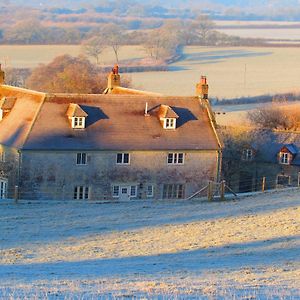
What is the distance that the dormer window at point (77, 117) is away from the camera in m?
49.4

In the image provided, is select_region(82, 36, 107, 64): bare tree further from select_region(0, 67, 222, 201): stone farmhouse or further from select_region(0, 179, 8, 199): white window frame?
select_region(0, 179, 8, 199): white window frame

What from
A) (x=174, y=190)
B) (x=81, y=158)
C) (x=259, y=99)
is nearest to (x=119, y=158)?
(x=81, y=158)

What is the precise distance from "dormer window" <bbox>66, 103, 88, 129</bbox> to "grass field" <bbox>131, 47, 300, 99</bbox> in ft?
179

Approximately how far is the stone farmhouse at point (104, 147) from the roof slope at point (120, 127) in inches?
2.1

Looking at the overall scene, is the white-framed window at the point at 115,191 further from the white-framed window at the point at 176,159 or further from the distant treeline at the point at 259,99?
the distant treeline at the point at 259,99

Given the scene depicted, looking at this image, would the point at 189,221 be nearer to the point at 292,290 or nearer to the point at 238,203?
the point at 238,203

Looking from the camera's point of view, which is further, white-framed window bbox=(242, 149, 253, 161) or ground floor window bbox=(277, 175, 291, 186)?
white-framed window bbox=(242, 149, 253, 161)

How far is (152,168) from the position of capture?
50125 mm

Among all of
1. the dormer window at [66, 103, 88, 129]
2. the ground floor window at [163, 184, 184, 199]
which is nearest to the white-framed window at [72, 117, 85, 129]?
the dormer window at [66, 103, 88, 129]

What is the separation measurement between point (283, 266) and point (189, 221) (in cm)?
1023

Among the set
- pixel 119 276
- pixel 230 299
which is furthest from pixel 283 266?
pixel 230 299

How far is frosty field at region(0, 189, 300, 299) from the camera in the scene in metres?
20.8

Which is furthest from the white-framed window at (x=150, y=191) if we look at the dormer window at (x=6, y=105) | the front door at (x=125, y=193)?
the dormer window at (x=6, y=105)

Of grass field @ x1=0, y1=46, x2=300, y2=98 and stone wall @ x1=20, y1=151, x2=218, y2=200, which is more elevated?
stone wall @ x1=20, y1=151, x2=218, y2=200
